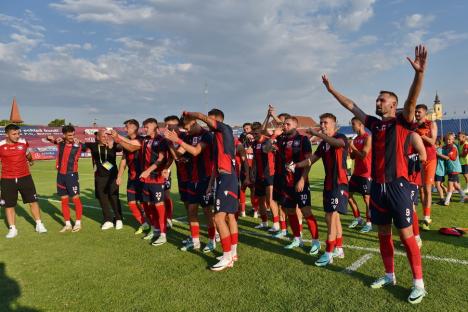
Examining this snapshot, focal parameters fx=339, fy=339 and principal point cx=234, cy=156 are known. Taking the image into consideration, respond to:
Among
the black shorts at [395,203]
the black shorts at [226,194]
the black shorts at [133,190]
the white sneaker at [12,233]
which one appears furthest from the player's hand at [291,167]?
the white sneaker at [12,233]

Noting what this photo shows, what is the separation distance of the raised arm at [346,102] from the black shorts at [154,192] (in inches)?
155

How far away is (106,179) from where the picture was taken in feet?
26.2

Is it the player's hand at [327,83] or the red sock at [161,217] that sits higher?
the player's hand at [327,83]

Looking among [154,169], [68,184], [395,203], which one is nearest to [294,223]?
[395,203]

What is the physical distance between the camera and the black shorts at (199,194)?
18.8 ft

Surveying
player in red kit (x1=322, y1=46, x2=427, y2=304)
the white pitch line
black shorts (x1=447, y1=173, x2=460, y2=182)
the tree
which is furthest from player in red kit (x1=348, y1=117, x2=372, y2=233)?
the tree

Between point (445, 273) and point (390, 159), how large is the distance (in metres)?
1.93

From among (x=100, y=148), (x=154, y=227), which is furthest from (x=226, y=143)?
(x=100, y=148)

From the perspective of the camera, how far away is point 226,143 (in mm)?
5105

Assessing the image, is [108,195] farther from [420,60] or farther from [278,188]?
[420,60]

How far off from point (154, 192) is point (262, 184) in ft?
7.81

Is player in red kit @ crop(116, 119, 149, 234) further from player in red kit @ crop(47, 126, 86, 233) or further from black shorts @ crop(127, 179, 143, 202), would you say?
player in red kit @ crop(47, 126, 86, 233)

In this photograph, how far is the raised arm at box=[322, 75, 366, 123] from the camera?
164 inches

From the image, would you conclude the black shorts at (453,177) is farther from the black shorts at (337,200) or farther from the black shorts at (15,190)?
the black shorts at (15,190)
